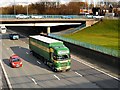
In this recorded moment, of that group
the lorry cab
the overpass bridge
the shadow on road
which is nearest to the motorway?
the shadow on road

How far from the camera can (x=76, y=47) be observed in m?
43.6

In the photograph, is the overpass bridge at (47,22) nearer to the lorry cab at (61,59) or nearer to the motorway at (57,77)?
the motorway at (57,77)

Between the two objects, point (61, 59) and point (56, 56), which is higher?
point (56, 56)

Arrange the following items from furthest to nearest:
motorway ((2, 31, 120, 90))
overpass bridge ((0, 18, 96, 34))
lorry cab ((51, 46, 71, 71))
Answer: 1. overpass bridge ((0, 18, 96, 34))
2. lorry cab ((51, 46, 71, 71))
3. motorway ((2, 31, 120, 90))

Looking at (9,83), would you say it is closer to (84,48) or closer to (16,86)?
(16,86)

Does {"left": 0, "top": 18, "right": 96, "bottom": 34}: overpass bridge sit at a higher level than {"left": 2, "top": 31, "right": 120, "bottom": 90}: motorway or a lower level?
higher

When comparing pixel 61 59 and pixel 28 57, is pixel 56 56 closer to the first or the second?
pixel 61 59

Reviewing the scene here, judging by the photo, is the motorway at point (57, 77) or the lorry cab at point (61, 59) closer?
the motorway at point (57, 77)

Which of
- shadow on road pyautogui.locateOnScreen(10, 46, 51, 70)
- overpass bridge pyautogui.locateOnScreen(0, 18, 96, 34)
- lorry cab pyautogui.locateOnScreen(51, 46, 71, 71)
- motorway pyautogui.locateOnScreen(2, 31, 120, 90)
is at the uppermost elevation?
overpass bridge pyautogui.locateOnScreen(0, 18, 96, 34)

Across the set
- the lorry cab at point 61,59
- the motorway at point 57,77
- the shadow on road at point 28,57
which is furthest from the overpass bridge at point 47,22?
the lorry cab at point 61,59

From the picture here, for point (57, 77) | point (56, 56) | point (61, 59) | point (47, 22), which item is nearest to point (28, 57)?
point (56, 56)

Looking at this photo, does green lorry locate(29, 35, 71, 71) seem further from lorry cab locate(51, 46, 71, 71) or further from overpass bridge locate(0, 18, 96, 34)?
overpass bridge locate(0, 18, 96, 34)

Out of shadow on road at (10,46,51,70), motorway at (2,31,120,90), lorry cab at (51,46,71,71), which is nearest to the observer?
motorway at (2,31,120,90)

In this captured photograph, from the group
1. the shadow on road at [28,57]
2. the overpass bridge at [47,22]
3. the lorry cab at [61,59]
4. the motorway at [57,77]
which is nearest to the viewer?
the motorway at [57,77]
